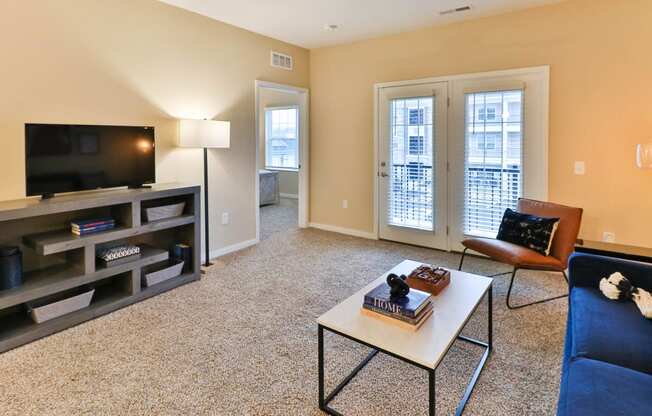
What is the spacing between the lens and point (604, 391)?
4.22ft

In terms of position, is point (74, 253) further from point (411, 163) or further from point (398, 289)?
point (411, 163)

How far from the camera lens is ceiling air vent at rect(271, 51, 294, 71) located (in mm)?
4949

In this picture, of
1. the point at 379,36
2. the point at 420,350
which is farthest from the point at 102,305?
the point at 379,36

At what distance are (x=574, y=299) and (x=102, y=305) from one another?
3174 millimetres

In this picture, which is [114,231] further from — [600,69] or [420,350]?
[600,69]

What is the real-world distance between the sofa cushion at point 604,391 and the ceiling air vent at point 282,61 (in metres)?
4.59

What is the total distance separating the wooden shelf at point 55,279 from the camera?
8.11 feet

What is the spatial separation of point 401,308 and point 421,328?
13 cm

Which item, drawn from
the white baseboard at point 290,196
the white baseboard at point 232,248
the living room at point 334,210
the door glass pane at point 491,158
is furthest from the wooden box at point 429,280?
the white baseboard at point 290,196

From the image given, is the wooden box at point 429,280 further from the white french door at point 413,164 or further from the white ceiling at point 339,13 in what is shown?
the white ceiling at point 339,13

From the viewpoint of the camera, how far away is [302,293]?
3354mm

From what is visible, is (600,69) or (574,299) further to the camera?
(600,69)

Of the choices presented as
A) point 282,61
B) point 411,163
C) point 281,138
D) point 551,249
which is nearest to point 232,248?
point 411,163

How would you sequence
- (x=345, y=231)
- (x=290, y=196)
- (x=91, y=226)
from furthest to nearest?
(x=290, y=196)
(x=345, y=231)
(x=91, y=226)
